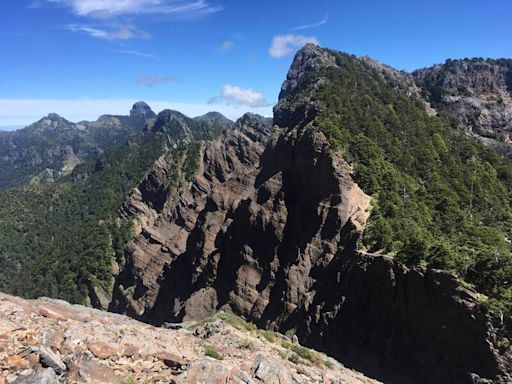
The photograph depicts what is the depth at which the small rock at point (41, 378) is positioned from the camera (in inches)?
627

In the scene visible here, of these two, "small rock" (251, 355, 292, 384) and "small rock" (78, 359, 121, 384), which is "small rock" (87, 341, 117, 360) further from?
"small rock" (251, 355, 292, 384)

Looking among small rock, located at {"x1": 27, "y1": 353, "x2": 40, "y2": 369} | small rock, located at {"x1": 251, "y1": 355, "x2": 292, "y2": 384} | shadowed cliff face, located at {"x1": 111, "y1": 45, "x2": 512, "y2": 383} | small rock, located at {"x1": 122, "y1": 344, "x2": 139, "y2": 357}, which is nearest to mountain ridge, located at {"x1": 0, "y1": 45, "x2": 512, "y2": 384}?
shadowed cliff face, located at {"x1": 111, "y1": 45, "x2": 512, "y2": 383}

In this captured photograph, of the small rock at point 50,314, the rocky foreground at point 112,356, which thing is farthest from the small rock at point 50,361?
the small rock at point 50,314

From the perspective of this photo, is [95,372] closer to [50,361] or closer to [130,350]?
[50,361]

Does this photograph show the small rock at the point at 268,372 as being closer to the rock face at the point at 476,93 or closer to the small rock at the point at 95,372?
the small rock at the point at 95,372

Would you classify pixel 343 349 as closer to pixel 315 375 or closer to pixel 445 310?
pixel 445 310

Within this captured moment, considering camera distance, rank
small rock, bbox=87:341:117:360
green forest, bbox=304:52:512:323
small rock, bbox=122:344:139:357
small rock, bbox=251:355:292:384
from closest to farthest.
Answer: small rock, bbox=87:341:117:360, small rock, bbox=122:344:139:357, small rock, bbox=251:355:292:384, green forest, bbox=304:52:512:323

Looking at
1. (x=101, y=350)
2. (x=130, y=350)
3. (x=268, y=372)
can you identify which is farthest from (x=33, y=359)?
(x=268, y=372)

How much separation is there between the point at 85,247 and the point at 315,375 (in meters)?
126

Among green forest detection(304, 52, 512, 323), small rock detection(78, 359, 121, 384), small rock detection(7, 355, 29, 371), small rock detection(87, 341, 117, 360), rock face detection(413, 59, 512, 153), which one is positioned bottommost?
small rock detection(78, 359, 121, 384)

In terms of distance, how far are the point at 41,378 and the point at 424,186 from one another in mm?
56008

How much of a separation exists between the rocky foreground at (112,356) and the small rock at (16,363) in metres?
0.03

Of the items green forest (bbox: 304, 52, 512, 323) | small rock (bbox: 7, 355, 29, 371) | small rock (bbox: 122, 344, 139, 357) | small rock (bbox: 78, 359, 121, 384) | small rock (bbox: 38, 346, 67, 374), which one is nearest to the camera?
small rock (bbox: 7, 355, 29, 371)

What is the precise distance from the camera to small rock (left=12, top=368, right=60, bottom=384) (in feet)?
52.2
